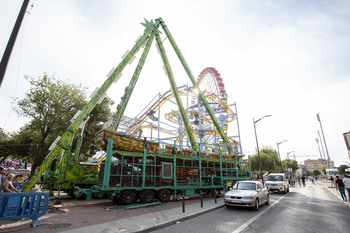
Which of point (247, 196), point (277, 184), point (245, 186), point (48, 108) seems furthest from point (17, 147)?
point (277, 184)

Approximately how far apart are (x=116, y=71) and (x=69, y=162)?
6.94 metres

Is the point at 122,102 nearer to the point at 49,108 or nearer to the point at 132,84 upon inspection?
the point at 132,84

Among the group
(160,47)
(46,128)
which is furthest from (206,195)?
(46,128)

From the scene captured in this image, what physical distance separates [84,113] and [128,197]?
18.9ft

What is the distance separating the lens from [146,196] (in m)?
11.0

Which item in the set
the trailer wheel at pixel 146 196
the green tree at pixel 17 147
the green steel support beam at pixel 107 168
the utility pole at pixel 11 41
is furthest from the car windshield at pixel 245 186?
the green tree at pixel 17 147

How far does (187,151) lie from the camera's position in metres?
13.8

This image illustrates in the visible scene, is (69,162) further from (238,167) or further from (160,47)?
(238,167)

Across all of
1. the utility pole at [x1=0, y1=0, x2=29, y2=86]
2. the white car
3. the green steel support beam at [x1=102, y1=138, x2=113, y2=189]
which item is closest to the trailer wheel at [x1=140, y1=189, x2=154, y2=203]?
the green steel support beam at [x1=102, y1=138, x2=113, y2=189]

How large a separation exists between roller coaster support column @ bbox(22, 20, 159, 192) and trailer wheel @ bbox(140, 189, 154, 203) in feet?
17.0

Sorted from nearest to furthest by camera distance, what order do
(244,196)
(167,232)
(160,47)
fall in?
(167,232)
(244,196)
(160,47)

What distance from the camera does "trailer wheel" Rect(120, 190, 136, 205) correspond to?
400 inches

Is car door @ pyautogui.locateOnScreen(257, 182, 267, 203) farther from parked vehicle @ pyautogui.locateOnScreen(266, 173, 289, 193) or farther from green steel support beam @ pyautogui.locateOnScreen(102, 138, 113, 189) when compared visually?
parked vehicle @ pyautogui.locateOnScreen(266, 173, 289, 193)

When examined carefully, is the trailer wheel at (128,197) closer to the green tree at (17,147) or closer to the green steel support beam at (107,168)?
the green steel support beam at (107,168)
